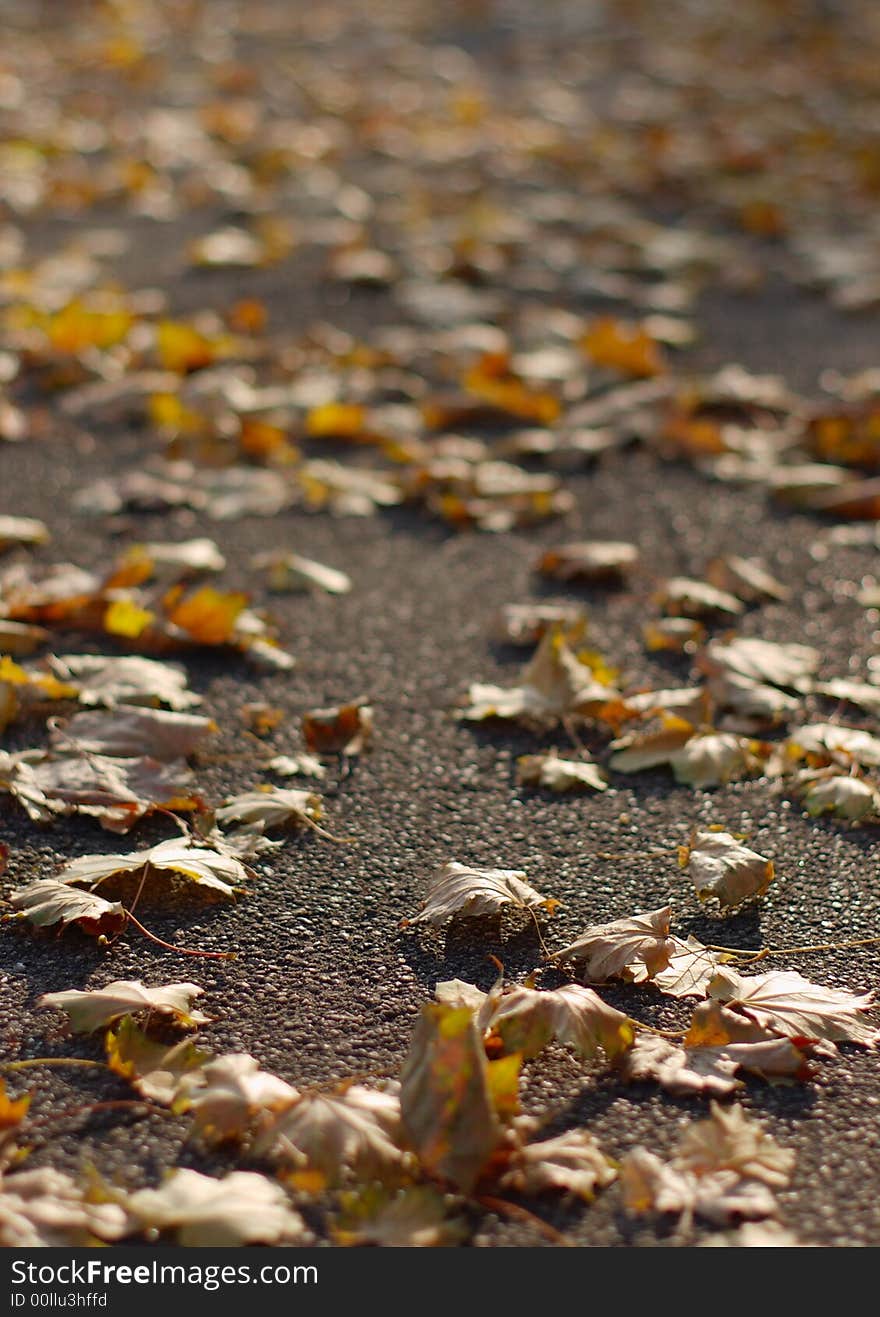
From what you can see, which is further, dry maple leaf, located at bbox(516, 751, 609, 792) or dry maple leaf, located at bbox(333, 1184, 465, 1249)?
dry maple leaf, located at bbox(516, 751, 609, 792)

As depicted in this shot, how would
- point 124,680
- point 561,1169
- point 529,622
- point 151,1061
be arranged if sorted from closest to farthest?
point 561,1169 → point 151,1061 → point 124,680 → point 529,622

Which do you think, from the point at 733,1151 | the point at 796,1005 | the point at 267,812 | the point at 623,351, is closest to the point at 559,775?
the point at 267,812

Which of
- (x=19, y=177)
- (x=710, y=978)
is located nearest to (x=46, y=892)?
(x=710, y=978)

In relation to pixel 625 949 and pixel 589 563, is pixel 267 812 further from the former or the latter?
pixel 589 563

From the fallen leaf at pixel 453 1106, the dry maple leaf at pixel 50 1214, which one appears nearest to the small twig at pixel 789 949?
the fallen leaf at pixel 453 1106

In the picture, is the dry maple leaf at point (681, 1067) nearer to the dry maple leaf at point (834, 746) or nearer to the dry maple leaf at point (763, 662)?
the dry maple leaf at point (834, 746)

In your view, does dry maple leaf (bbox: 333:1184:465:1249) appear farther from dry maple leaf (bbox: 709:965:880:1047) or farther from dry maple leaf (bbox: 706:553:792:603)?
dry maple leaf (bbox: 706:553:792:603)

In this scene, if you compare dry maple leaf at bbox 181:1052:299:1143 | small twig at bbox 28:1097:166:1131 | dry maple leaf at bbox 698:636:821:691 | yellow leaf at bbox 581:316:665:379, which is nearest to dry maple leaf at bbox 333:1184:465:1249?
dry maple leaf at bbox 181:1052:299:1143
